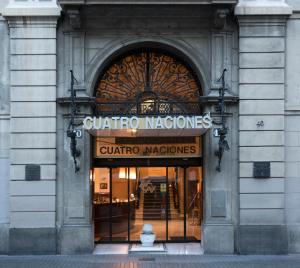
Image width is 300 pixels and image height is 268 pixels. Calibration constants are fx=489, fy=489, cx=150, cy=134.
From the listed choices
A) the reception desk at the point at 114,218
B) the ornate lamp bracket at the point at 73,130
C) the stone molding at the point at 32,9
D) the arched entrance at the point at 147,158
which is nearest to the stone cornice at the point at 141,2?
the stone molding at the point at 32,9

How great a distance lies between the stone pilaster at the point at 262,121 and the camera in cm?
1520

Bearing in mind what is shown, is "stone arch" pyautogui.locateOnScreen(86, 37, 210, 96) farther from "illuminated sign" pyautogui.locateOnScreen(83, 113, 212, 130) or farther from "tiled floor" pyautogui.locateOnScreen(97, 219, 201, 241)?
"tiled floor" pyautogui.locateOnScreen(97, 219, 201, 241)

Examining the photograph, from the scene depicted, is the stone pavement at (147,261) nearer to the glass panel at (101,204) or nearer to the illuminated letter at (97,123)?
the glass panel at (101,204)

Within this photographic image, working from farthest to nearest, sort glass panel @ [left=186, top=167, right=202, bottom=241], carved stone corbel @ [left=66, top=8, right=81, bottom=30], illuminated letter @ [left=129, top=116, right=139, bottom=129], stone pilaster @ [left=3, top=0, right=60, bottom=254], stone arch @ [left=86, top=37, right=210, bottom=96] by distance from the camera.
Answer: glass panel @ [left=186, top=167, right=202, bottom=241] → stone arch @ [left=86, top=37, right=210, bottom=96] → stone pilaster @ [left=3, top=0, right=60, bottom=254] → carved stone corbel @ [left=66, top=8, right=81, bottom=30] → illuminated letter @ [left=129, top=116, right=139, bottom=129]

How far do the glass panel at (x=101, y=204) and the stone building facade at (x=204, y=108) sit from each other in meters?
1.06

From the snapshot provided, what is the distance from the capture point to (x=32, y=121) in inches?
604

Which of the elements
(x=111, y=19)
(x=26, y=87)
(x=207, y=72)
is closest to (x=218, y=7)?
(x=207, y=72)

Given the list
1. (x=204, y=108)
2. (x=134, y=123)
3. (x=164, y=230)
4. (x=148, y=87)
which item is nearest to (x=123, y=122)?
(x=134, y=123)

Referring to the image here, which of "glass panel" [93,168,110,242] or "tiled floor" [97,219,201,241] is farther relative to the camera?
"tiled floor" [97,219,201,241]

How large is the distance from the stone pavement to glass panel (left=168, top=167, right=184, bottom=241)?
1.68 metres

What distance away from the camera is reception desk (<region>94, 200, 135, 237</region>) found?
54.7 ft

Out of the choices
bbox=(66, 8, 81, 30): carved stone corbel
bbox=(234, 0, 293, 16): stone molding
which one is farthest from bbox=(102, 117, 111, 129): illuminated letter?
bbox=(234, 0, 293, 16): stone molding

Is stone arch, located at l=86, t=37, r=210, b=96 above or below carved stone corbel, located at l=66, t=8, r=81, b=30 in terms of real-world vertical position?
below

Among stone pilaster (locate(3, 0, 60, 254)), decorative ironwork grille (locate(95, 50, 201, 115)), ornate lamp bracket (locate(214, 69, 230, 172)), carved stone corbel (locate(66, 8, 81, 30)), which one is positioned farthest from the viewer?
decorative ironwork grille (locate(95, 50, 201, 115))
